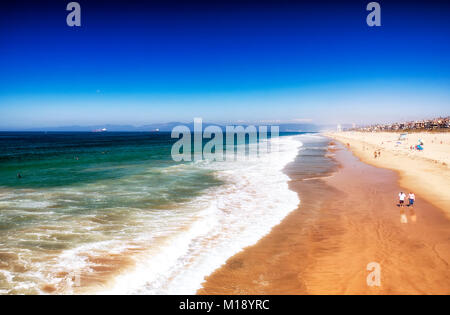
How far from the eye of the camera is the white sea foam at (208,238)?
7480mm

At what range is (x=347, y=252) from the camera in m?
8.89

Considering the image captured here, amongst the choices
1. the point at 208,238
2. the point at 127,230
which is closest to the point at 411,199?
the point at 208,238

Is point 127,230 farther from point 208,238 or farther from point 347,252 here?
point 347,252

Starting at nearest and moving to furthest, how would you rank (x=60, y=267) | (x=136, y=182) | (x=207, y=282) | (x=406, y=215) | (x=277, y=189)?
1. (x=207, y=282)
2. (x=60, y=267)
3. (x=406, y=215)
4. (x=277, y=189)
5. (x=136, y=182)

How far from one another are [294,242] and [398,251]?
341 cm

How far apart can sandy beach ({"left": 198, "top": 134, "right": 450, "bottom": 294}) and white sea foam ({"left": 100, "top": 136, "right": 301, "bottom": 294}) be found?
0.58m

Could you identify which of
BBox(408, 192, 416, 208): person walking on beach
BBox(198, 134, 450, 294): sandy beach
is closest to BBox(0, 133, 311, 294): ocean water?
BBox(198, 134, 450, 294): sandy beach

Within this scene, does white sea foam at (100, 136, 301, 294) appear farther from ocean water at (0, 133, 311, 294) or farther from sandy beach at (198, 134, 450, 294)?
sandy beach at (198, 134, 450, 294)

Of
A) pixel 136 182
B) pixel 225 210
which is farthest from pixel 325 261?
pixel 136 182

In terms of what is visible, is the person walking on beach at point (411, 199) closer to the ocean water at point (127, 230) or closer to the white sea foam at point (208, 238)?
the white sea foam at point (208, 238)

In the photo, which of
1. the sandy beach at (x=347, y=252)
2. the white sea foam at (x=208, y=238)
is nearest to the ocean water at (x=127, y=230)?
the white sea foam at (x=208, y=238)

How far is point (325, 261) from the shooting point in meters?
8.32

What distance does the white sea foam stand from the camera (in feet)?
24.5
